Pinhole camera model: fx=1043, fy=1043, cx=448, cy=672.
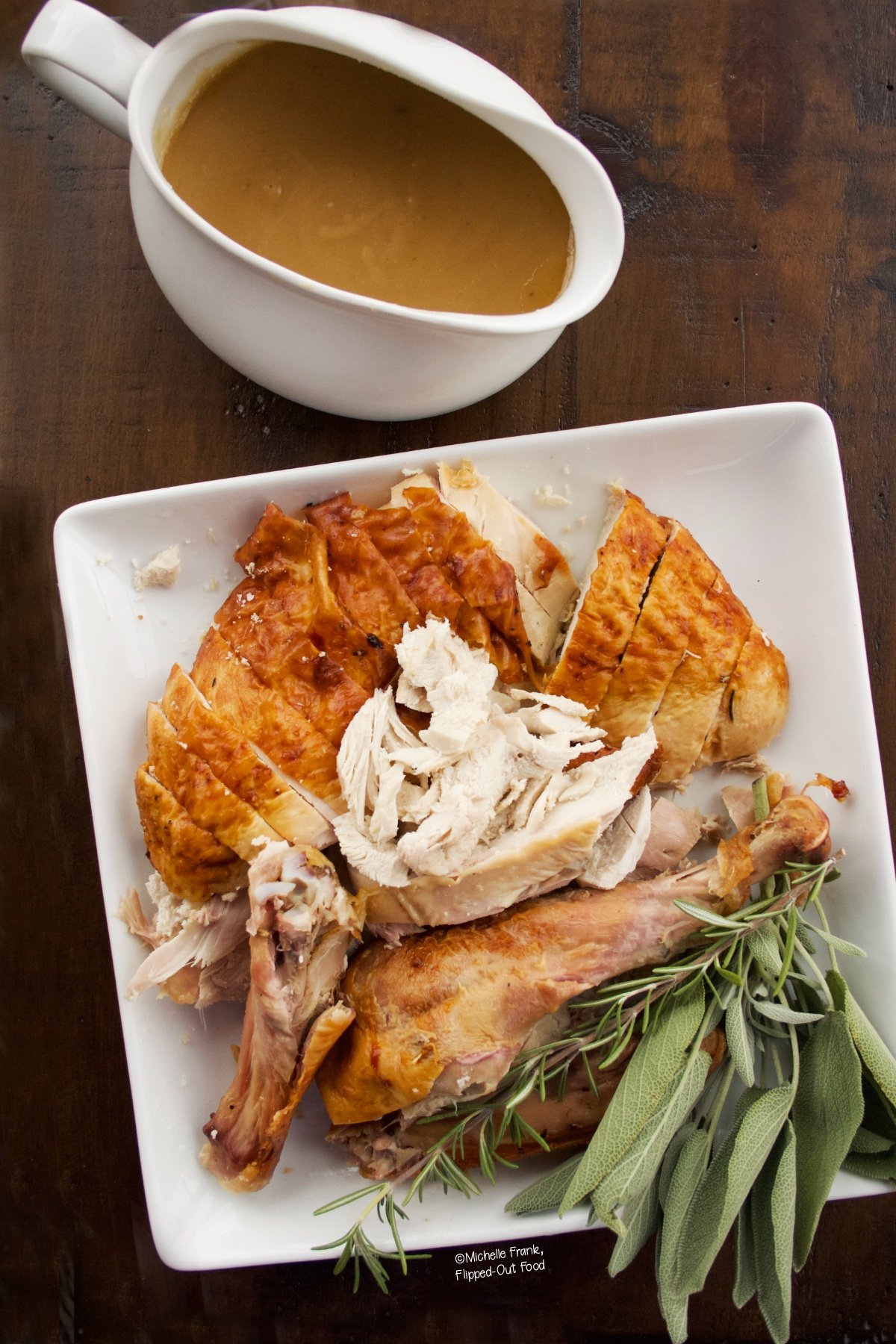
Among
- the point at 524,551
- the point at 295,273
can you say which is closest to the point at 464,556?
the point at 524,551

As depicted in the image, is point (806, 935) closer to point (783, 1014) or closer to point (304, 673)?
point (783, 1014)

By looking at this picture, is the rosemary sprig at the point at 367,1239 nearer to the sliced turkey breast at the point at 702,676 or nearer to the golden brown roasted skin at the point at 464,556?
the sliced turkey breast at the point at 702,676

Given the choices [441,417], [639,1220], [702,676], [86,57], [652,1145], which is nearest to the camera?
[86,57]

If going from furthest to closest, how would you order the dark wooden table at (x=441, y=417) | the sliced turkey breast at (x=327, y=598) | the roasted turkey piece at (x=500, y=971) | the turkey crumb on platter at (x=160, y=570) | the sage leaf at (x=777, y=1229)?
the dark wooden table at (x=441, y=417) → the turkey crumb on platter at (x=160, y=570) → the sliced turkey breast at (x=327, y=598) → the roasted turkey piece at (x=500, y=971) → the sage leaf at (x=777, y=1229)

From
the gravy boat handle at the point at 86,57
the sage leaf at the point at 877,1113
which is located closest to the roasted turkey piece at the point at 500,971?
the sage leaf at the point at 877,1113

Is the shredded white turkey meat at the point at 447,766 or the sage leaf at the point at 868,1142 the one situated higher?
the shredded white turkey meat at the point at 447,766

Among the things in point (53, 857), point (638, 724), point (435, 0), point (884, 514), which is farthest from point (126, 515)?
point (884, 514)
